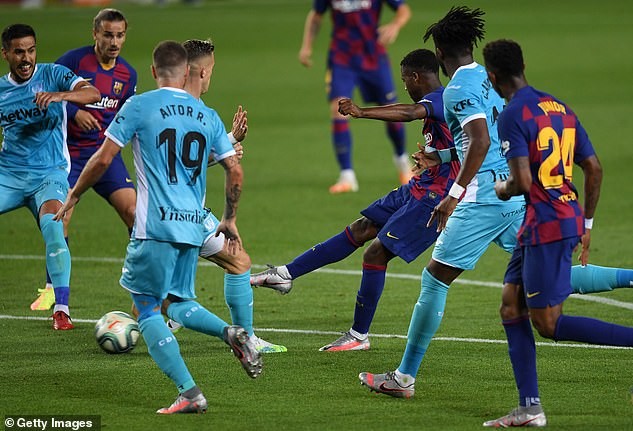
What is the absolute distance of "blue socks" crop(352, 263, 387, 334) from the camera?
8.70 meters

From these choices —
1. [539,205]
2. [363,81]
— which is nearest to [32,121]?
[539,205]

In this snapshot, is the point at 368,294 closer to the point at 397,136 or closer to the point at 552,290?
the point at 552,290

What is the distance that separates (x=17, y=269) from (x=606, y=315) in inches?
223

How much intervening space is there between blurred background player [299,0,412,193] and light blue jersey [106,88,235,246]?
32.1ft

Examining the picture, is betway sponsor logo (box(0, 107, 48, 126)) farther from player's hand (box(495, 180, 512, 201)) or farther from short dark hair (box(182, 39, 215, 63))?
player's hand (box(495, 180, 512, 201))

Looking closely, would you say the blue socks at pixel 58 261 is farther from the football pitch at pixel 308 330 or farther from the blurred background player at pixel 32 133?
the football pitch at pixel 308 330

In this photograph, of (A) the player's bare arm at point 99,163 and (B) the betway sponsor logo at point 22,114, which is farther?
(B) the betway sponsor logo at point 22,114

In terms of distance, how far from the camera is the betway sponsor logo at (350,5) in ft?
58.1

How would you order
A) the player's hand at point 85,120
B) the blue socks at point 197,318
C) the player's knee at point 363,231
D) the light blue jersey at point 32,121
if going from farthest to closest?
the light blue jersey at point 32,121
the player's hand at point 85,120
the player's knee at point 363,231
the blue socks at point 197,318

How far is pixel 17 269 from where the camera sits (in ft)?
39.5

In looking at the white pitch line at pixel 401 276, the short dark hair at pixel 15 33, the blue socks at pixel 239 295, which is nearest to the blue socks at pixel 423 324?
the blue socks at pixel 239 295

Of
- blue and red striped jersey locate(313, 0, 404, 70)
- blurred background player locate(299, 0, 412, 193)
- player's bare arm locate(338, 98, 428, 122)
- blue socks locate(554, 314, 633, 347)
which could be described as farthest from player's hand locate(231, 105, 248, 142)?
blue and red striped jersey locate(313, 0, 404, 70)

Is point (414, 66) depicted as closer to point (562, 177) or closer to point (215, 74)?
point (562, 177)

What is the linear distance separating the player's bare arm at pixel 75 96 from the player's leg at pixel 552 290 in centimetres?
416
